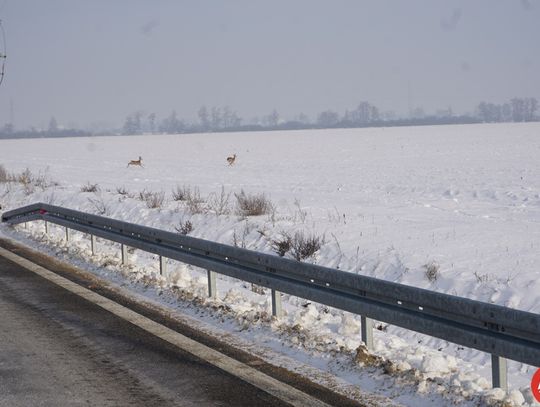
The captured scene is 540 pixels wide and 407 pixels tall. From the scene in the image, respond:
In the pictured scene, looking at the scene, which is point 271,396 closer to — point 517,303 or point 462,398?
point 462,398

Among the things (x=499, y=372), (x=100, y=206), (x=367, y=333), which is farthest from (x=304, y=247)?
(x=100, y=206)

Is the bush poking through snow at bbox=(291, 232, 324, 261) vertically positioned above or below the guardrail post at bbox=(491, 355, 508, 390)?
below

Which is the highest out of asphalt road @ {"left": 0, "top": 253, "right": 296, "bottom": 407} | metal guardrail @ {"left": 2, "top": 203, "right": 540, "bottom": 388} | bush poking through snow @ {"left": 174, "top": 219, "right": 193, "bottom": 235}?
metal guardrail @ {"left": 2, "top": 203, "right": 540, "bottom": 388}

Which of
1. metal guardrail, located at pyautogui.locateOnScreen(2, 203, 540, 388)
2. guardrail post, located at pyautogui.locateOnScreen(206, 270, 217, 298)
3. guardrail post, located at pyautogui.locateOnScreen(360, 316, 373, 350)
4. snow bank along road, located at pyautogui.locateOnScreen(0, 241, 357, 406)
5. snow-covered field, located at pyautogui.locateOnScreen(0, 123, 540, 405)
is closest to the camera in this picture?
metal guardrail, located at pyautogui.locateOnScreen(2, 203, 540, 388)

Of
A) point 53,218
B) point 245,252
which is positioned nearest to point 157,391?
point 245,252

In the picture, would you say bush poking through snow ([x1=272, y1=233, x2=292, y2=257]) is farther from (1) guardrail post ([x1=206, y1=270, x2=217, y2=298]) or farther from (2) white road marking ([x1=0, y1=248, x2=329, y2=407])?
(1) guardrail post ([x1=206, y1=270, x2=217, y2=298])

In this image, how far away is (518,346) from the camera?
5.12 m

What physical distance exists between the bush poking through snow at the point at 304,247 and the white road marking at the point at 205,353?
4.32m

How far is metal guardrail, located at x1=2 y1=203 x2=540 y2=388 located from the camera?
5238 millimetres

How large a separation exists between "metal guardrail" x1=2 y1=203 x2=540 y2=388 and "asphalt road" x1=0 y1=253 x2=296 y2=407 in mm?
1325

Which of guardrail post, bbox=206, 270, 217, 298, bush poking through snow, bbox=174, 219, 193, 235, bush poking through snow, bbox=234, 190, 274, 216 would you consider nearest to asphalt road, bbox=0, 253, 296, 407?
guardrail post, bbox=206, 270, 217, 298

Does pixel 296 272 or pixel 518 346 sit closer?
pixel 518 346

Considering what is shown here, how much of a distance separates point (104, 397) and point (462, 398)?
7.93 ft

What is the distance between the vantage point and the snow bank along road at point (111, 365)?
217 inches
